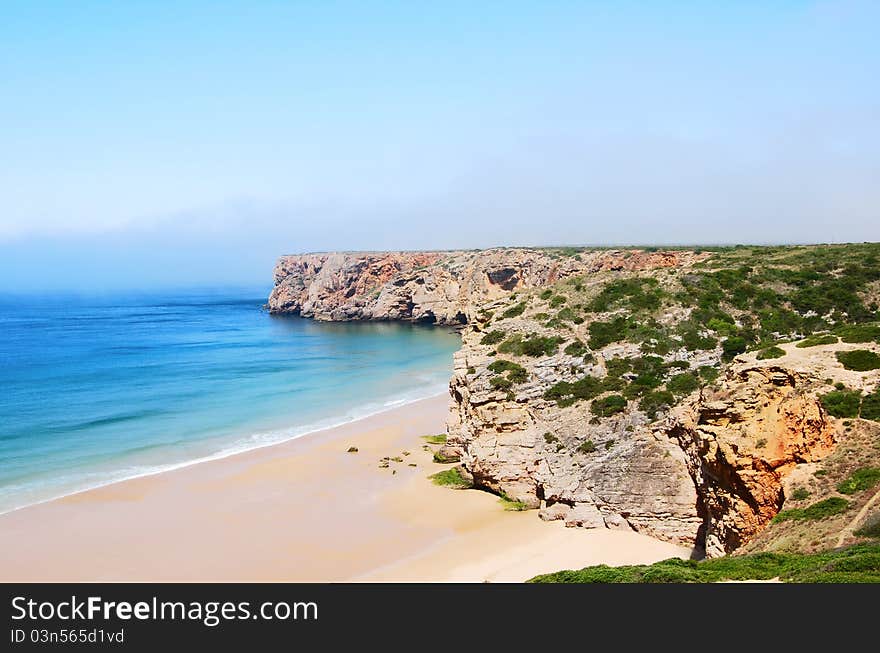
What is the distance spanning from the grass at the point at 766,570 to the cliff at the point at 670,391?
1.27 meters

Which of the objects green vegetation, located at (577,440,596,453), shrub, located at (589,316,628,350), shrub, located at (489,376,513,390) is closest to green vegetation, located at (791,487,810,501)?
green vegetation, located at (577,440,596,453)

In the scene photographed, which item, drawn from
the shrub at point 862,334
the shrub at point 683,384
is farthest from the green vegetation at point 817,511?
the shrub at point 683,384

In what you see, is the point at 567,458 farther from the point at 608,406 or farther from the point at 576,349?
the point at 576,349

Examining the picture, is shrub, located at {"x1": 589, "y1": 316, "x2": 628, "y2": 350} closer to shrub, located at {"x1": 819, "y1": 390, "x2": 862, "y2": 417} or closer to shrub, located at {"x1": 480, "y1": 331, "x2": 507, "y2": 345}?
shrub, located at {"x1": 480, "y1": 331, "x2": 507, "y2": 345}

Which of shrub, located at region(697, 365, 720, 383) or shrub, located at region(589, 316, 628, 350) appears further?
shrub, located at region(589, 316, 628, 350)

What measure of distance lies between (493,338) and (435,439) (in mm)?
8388

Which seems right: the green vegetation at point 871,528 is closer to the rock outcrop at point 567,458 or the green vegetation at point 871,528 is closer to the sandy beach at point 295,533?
the sandy beach at point 295,533

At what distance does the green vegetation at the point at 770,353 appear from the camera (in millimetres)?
15625

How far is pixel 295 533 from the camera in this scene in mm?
20422

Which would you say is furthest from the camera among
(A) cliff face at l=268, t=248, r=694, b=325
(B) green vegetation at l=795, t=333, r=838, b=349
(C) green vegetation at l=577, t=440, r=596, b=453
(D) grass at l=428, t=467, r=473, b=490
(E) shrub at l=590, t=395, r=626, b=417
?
(A) cliff face at l=268, t=248, r=694, b=325

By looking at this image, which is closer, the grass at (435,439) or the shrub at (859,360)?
the shrub at (859,360)

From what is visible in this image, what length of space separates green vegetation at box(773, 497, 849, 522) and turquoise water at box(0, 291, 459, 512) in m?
25.7

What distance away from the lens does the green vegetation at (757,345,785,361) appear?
1562cm

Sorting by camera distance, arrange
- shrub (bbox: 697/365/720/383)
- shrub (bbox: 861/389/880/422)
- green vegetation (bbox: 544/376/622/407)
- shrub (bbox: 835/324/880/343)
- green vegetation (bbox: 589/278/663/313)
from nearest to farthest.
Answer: shrub (bbox: 861/389/880/422)
shrub (bbox: 835/324/880/343)
shrub (bbox: 697/365/720/383)
green vegetation (bbox: 544/376/622/407)
green vegetation (bbox: 589/278/663/313)
